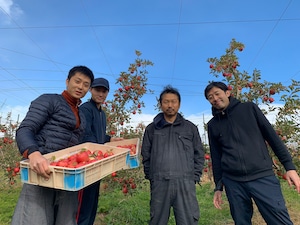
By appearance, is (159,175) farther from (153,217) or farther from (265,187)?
(265,187)

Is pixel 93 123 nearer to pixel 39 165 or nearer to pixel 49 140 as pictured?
pixel 49 140

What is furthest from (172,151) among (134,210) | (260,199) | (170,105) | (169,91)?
(134,210)

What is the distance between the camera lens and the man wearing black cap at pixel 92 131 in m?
2.63

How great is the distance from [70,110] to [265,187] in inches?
69.0

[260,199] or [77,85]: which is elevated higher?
[77,85]

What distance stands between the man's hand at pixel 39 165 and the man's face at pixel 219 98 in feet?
5.41

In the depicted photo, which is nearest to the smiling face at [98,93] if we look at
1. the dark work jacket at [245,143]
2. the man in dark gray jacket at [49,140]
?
the man in dark gray jacket at [49,140]

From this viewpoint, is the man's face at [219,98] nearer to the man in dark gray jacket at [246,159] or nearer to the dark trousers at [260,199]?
the man in dark gray jacket at [246,159]

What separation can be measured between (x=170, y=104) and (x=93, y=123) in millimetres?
915

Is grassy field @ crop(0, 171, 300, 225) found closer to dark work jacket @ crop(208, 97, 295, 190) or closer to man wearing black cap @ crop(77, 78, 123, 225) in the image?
man wearing black cap @ crop(77, 78, 123, 225)

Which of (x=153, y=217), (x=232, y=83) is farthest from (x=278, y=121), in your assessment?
(x=153, y=217)

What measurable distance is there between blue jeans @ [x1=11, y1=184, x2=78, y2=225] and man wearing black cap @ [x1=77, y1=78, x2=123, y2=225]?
2.62 ft

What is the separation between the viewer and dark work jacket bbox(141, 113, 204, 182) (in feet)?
7.63

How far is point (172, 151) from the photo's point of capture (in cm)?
238
